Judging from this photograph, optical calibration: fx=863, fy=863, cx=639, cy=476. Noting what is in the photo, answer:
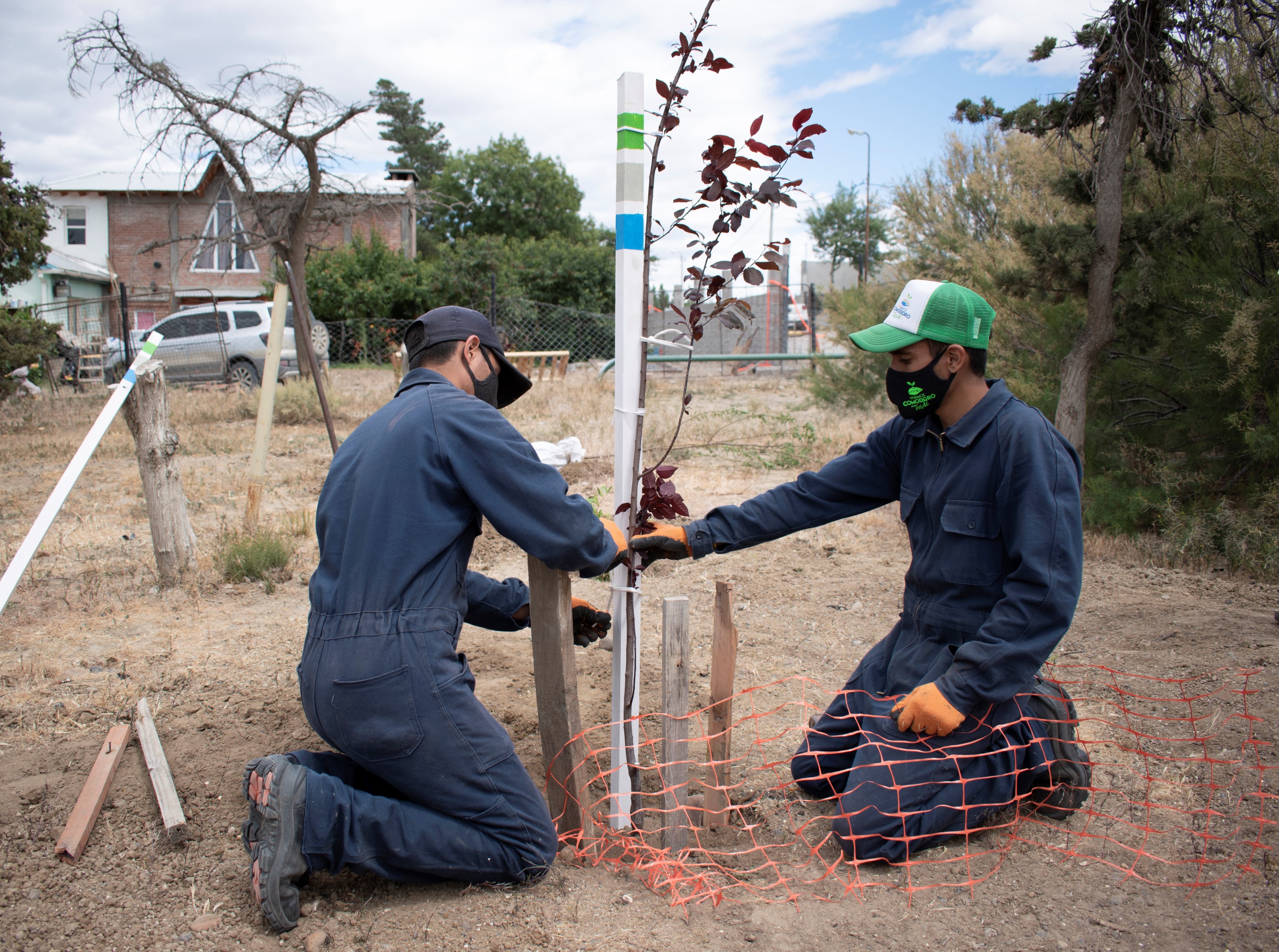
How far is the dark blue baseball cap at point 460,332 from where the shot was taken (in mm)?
2551

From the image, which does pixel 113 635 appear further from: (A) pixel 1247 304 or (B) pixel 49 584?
(A) pixel 1247 304

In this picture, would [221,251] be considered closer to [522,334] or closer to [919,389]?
[522,334]

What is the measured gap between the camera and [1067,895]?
2.34 m

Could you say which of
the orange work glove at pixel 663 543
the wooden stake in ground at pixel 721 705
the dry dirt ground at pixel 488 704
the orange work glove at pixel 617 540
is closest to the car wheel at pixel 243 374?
the dry dirt ground at pixel 488 704

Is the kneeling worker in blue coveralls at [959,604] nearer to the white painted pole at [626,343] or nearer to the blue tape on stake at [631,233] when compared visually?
the white painted pole at [626,343]

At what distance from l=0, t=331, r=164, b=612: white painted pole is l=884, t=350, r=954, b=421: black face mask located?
3.09 m

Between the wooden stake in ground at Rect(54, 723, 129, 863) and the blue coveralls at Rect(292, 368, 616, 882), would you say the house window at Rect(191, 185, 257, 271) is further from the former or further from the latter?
the blue coveralls at Rect(292, 368, 616, 882)

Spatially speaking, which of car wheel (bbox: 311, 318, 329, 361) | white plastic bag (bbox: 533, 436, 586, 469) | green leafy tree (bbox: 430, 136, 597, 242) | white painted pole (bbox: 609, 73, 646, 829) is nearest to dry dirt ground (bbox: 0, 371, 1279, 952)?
white painted pole (bbox: 609, 73, 646, 829)

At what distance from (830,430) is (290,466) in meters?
5.91

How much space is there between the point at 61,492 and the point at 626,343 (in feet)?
8.37

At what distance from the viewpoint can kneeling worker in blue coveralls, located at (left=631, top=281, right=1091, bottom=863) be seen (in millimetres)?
2518

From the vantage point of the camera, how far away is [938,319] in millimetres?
2682

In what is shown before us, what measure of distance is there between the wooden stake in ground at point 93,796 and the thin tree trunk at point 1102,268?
5.26 m

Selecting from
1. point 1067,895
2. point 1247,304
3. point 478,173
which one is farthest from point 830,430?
point 478,173
